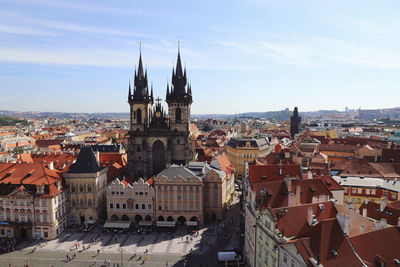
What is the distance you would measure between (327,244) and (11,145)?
186 meters

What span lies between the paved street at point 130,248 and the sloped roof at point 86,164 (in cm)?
1494

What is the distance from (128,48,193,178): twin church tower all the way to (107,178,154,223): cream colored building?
1883cm

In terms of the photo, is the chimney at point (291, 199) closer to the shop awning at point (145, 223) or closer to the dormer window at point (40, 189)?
the shop awning at point (145, 223)

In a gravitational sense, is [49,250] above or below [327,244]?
below

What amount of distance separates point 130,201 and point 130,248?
15066 mm

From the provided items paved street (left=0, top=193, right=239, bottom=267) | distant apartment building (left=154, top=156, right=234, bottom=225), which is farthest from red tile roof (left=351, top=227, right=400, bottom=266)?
distant apartment building (left=154, top=156, right=234, bottom=225)

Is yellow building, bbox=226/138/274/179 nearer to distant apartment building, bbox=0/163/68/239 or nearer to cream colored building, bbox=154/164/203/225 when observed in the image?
cream colored building, bbox=154/164/203/225

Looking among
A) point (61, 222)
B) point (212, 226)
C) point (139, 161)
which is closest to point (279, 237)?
point (212, 226)

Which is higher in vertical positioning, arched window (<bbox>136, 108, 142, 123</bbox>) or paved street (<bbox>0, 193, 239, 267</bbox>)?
arched window (<bbox>136, 108, 142, 123</bbox>)

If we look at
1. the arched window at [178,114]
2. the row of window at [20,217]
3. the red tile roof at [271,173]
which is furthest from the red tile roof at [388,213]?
the row of window at [20,217]

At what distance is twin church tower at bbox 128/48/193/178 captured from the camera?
3907 inches

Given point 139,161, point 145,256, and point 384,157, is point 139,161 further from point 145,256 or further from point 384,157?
point 384,157

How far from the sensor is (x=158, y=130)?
99562 millimetres

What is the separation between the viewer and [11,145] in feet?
584
